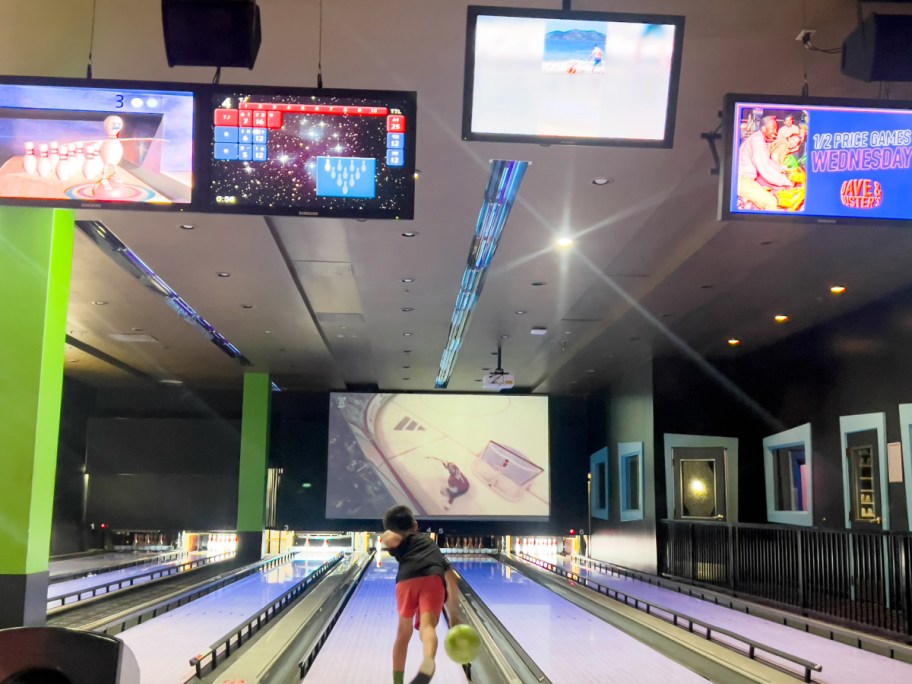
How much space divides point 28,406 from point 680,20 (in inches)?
171

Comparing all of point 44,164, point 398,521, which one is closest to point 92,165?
point 44,164

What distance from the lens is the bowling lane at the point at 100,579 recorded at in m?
9.56

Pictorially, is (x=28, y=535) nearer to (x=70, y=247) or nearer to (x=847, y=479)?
(x=70, y=247)

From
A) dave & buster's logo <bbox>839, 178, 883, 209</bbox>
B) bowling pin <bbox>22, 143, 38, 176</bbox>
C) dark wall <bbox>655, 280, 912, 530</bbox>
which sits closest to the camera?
bowling pin <bbox>22, 143, 38, 176</bbox>

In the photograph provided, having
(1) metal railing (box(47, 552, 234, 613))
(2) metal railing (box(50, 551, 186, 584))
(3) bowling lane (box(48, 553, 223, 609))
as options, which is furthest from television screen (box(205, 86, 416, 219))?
(2) metal railing (box(50, 551, 186, 584))

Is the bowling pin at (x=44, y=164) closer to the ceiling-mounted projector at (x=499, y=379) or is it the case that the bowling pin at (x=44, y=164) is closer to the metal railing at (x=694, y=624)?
the metal railing at (x=694, y=624)

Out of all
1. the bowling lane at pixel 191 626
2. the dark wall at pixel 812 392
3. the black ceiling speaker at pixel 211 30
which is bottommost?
the bowling lane at pixel 191 626

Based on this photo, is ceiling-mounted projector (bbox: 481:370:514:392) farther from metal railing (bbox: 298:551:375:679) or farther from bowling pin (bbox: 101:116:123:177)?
bowling pin (bbox: 101:116:123:177)

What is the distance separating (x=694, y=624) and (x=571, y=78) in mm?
5931

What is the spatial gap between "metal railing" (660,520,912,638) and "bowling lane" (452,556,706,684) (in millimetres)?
1783

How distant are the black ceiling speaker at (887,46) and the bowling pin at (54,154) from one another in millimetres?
3116

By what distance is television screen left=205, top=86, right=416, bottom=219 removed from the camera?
3.38 metres

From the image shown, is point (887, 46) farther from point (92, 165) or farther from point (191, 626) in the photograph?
point (191, 626)

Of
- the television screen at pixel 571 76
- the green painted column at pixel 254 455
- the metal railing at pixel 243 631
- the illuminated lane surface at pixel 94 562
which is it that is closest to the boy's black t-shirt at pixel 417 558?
the metal railing at pixel 243 631
